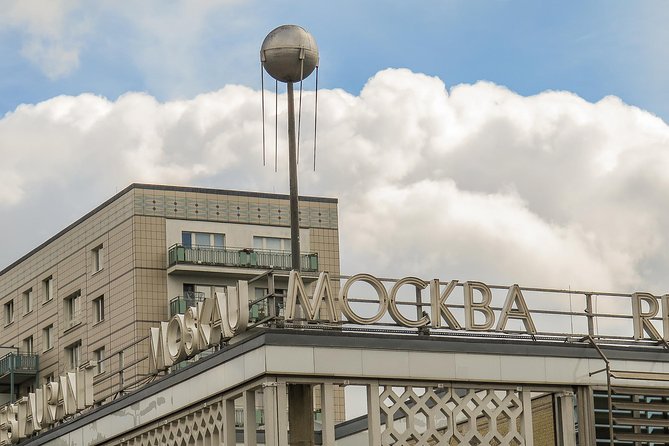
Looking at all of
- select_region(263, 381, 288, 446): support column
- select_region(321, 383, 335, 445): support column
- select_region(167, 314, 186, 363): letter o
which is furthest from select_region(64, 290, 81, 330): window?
select_region(263, 381, 288, 446): support column

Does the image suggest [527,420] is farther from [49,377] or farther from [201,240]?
[49,377]

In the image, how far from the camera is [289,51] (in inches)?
Result: 1287

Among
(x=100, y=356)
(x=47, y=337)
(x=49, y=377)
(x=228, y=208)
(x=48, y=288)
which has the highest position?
(x=228, y=208)

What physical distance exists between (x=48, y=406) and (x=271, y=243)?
183 feet

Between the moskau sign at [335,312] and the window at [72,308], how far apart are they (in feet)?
218

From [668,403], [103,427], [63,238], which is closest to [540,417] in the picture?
[668,403]

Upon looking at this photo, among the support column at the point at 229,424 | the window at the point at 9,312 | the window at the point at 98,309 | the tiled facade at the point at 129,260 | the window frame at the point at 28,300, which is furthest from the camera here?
the window at the point at 9,312

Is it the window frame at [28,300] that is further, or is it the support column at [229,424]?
the window frame at [28,300]

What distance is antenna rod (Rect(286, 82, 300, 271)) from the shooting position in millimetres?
31312

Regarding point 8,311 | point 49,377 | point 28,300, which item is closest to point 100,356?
point 49,377

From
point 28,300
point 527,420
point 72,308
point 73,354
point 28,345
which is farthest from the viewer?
point 28,300

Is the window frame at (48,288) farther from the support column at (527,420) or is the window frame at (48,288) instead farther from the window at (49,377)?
the support column at (527,420)

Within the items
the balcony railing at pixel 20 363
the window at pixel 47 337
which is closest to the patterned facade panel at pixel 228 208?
the window at pixel 47 337

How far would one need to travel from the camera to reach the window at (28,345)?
104750mm
